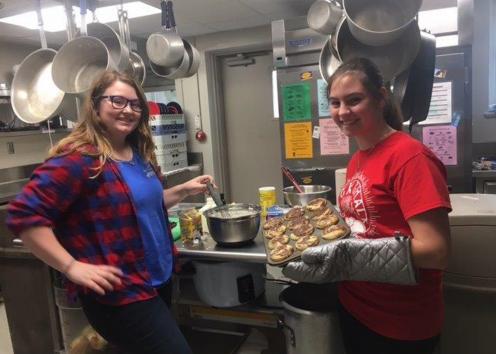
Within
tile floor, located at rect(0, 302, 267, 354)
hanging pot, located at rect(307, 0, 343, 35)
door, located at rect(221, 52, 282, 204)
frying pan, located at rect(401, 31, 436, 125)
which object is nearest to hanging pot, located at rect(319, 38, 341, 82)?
hanging pot, located at rect(307, 0, 343, 35)

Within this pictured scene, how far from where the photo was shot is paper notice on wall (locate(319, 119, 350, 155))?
8.96 ft

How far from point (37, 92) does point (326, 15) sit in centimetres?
147

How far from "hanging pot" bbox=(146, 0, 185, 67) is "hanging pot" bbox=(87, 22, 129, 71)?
203mm

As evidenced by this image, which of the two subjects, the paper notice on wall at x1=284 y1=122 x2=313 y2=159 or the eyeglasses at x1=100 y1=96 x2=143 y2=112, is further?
the paper notice on wall at x1=284 y1=122 x2=313 y2=159

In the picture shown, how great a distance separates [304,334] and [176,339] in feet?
1.64

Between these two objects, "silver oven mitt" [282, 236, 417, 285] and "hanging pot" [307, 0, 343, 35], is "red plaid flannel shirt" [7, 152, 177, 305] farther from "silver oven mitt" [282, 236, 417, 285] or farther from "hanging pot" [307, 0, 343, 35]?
"hanging pot" [307, 0, 343, 35]

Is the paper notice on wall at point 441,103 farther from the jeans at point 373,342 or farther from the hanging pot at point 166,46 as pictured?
the jeans at point 373,342

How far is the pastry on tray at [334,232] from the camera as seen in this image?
1188 millimetres

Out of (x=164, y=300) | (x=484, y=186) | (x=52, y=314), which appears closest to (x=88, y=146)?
(x=164, y=300)

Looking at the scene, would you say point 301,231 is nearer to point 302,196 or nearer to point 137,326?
point 302,196

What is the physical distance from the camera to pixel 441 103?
248 centimetres

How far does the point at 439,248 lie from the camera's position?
91 centimetres

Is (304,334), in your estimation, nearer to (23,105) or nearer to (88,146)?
(88,146)

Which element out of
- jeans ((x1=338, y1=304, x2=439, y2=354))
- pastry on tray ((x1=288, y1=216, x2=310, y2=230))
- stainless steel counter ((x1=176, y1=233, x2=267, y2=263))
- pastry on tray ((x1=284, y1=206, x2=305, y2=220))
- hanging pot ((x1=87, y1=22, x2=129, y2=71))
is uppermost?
hanging pot ((x1=87, y1=22, x2=129, y2=71))
